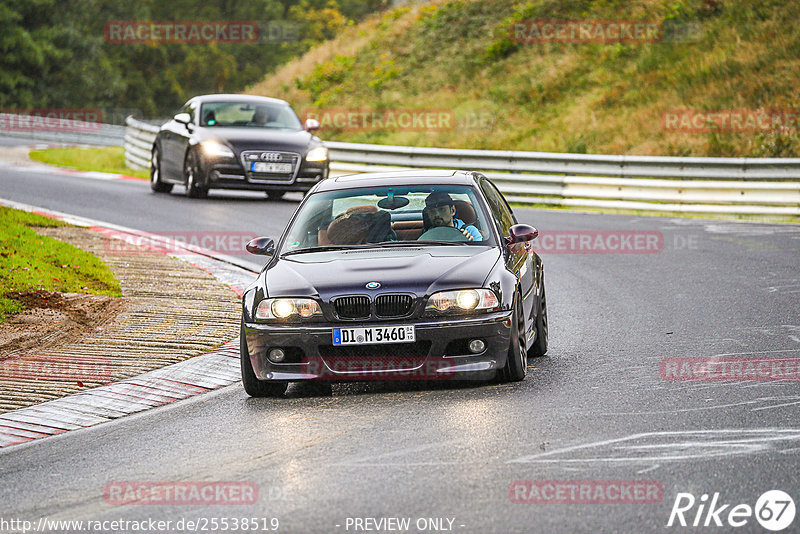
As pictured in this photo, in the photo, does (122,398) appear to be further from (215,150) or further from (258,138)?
(258,138)

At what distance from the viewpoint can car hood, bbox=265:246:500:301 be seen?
26.8ft

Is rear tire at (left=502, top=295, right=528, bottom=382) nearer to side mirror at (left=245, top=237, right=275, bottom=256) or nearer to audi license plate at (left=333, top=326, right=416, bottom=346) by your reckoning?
audi license plate at (left=333, top=326, right=416, bottom=346)

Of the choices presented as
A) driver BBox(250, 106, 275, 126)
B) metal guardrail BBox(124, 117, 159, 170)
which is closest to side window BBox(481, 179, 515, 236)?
driver BBox(250, 106, 275, 126)

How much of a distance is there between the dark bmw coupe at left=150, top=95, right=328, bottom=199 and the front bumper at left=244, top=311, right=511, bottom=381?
13710mm

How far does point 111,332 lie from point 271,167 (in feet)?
37.5

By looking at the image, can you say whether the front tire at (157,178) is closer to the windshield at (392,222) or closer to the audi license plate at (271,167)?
the audi license plate at (271,167)

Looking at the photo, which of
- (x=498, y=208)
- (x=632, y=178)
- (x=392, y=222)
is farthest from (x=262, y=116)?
(x=392, y=222)

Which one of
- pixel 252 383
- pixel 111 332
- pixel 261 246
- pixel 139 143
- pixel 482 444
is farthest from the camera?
pixel 139 143

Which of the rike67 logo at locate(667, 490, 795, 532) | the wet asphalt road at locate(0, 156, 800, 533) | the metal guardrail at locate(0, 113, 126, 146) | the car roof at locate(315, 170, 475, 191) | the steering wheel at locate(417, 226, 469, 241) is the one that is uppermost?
the car roof at locate(315, 170, 475, 191)

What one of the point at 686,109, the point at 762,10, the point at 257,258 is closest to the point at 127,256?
the point at 257,258

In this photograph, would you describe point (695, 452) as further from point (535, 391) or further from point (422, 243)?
point (422, 243)

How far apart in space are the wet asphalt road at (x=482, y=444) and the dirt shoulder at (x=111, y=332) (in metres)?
0.95

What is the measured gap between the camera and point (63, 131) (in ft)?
132

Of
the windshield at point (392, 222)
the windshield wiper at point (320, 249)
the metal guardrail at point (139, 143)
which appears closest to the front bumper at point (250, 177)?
the metal guardrail at point (139, 143)
